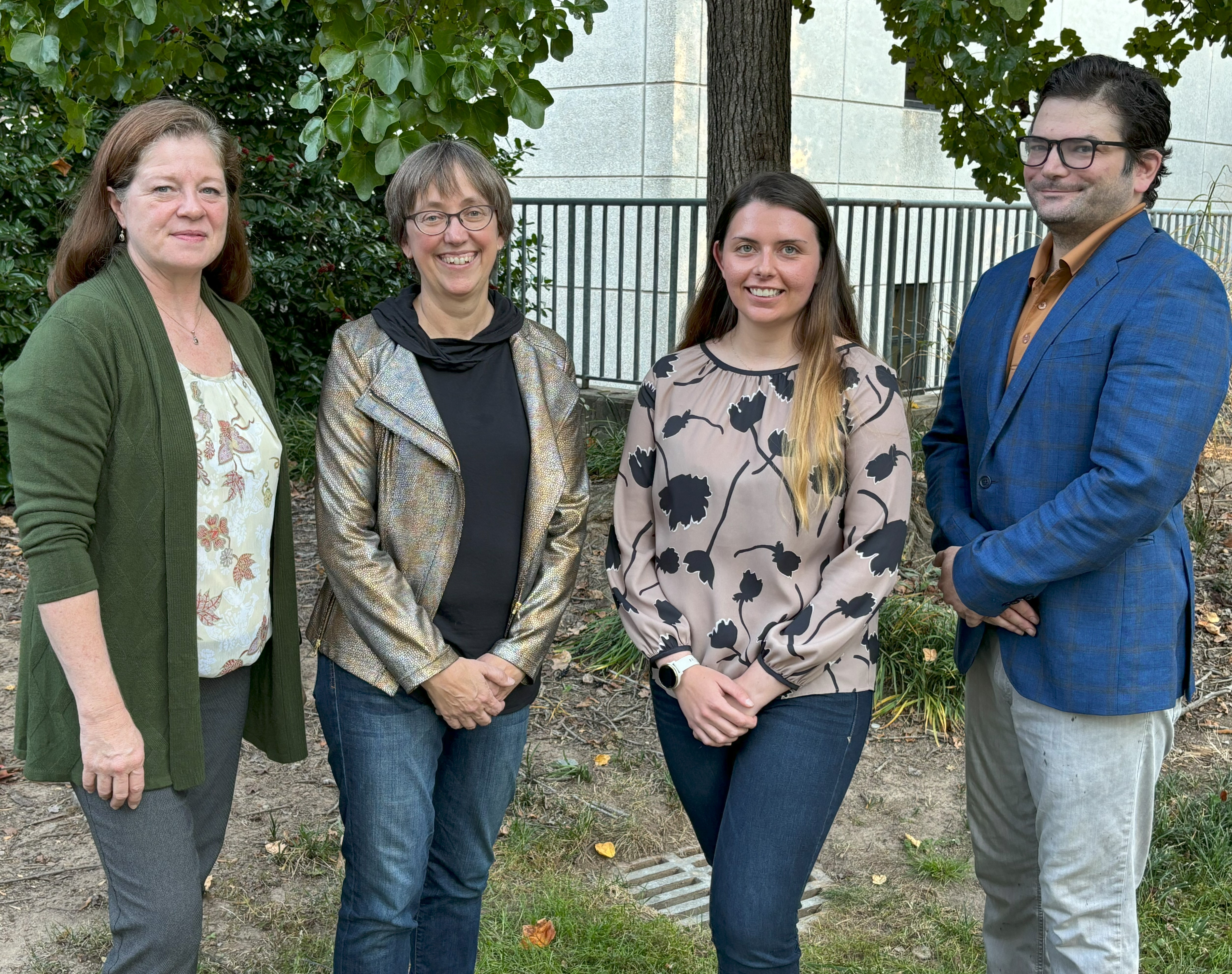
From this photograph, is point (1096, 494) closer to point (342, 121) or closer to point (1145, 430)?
point (1145, 430)

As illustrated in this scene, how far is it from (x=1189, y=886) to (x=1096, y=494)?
197 centimetres

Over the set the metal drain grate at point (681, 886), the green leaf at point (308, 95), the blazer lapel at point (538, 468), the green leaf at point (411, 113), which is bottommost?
the metal drain grate at point (681, 886)

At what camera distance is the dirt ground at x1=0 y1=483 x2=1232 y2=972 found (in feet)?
11.8

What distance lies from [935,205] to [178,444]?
7.77m

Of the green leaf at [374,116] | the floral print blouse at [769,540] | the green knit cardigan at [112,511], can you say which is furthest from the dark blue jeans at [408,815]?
the green leaf at [374,116]

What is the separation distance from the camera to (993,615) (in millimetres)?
2531

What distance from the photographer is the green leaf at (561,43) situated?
370 cm

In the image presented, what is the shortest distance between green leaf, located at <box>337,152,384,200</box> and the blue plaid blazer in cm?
156

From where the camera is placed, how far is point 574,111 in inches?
395

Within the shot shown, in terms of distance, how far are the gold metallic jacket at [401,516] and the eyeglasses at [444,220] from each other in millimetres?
243

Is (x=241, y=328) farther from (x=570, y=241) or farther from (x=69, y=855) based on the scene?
(x=570, y=241)

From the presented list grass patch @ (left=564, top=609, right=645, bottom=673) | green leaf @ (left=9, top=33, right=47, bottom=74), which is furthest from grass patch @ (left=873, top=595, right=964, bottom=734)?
green leaf @ (left=9, top=33, right=47, bottom=74)

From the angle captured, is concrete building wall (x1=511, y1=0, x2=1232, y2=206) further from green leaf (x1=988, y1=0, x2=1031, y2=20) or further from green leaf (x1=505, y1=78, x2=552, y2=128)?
green leaf (x1=988, y1=0, x2=1031, y2=20)

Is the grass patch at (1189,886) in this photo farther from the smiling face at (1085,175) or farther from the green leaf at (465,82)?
the green leaf at (465,82)
